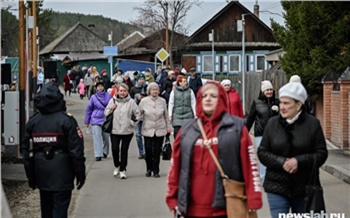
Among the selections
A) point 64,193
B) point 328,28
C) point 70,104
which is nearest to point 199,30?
point 70,104

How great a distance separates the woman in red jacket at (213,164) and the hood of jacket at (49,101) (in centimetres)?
235

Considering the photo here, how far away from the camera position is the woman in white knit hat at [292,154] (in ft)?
21.0

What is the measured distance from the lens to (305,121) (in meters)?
6.49

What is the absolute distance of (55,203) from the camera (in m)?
7.51

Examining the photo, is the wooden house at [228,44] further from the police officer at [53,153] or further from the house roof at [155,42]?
the police officer at [53,153]

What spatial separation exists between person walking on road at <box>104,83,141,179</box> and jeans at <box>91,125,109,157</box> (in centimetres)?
222

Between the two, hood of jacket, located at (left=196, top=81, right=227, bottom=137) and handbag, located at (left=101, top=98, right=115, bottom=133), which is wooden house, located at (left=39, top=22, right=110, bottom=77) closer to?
handbag, located at (left=101, top=98, right=115, bottom=133)

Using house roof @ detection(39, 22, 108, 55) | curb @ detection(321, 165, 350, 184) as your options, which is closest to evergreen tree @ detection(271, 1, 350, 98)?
curb @ detection(321, 165, 350, 184)

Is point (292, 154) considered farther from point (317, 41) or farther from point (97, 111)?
point (317, 41)

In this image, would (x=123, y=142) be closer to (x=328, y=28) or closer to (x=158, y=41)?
(x=328, y=28)

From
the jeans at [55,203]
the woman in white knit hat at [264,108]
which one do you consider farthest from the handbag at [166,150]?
the jeans at [55,203]

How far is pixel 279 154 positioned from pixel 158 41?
63.2 m

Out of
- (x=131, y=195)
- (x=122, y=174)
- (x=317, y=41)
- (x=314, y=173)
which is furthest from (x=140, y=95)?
(x=314, y=173)

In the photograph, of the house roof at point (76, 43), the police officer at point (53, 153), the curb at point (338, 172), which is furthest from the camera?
the house roof at point (76, 43)
